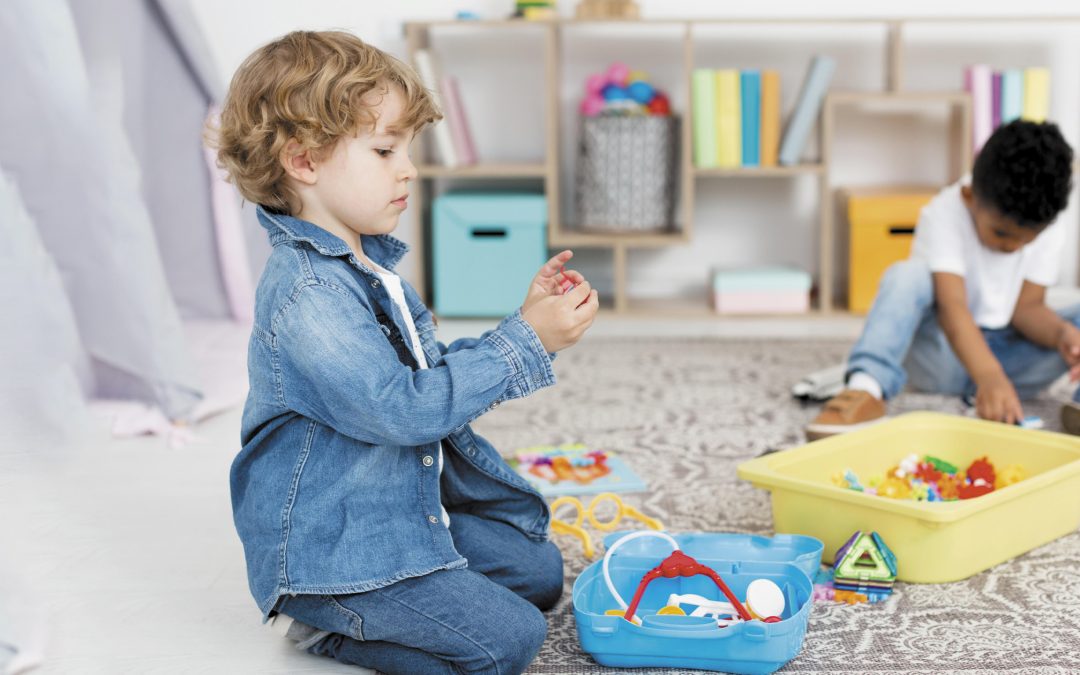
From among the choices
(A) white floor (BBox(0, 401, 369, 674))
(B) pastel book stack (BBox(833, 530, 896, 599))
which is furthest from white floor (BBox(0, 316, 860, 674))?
(B) pastel book stack (BBox(833, 530, 896, 599))

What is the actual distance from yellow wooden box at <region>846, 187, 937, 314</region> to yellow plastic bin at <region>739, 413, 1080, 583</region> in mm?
1302

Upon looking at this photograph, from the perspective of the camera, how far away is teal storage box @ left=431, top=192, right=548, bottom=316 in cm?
275

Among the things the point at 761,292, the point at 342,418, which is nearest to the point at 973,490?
the point at 342,418

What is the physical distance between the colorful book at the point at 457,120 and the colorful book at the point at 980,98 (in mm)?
1169

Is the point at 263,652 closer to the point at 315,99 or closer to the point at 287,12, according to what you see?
the point at 315,99

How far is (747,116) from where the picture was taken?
272cm

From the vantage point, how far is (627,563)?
113cm

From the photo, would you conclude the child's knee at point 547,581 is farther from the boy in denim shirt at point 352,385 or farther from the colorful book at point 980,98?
the colorful book at point 980,98

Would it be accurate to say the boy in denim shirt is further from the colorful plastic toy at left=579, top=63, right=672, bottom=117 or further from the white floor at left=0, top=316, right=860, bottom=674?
the colorful plastic toy at left=579, top=63, right=672, bottom=117

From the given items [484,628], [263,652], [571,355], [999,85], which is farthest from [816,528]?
[999,85]

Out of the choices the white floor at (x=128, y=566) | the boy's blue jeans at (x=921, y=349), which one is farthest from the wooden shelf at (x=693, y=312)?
the white floor at (x=128, y=566)

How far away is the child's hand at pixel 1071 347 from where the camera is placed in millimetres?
1705

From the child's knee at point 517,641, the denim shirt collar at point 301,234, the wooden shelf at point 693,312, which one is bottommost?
the wooden shelf at point 693,312

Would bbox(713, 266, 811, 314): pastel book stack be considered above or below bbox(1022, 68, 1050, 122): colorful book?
below
